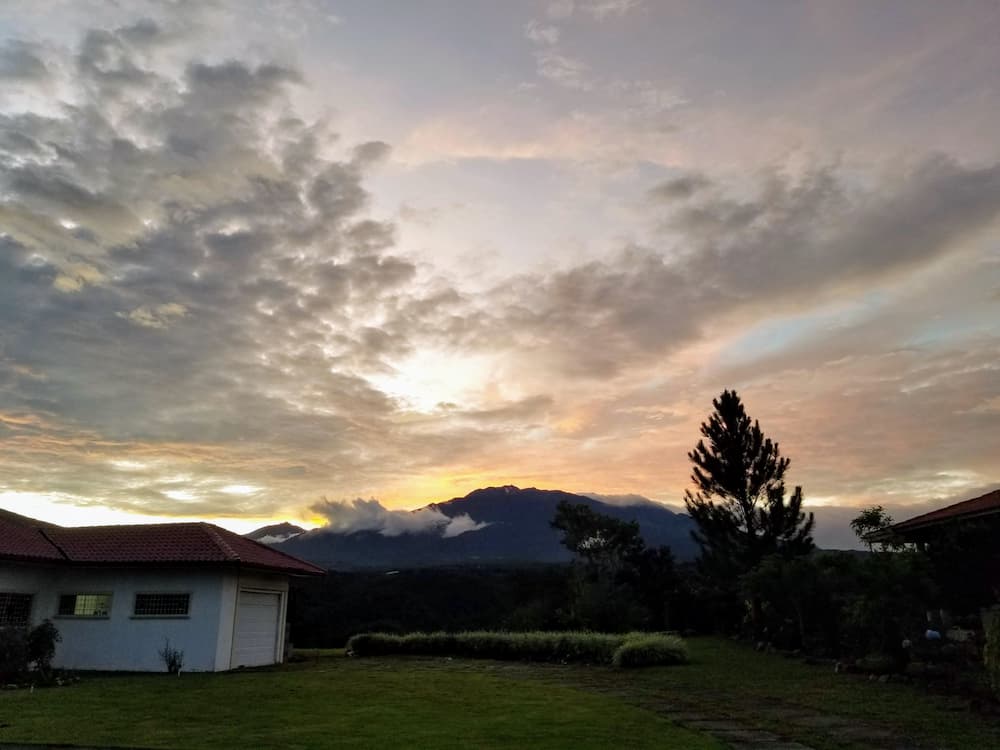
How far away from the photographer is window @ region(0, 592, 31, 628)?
63.9 feet

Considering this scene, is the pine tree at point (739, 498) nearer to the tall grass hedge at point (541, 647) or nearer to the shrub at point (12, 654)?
the tall grass hedge at point (541, 647)

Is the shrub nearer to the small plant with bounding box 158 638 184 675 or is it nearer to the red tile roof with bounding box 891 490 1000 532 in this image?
the small plant with bounding box 158 638 184 675

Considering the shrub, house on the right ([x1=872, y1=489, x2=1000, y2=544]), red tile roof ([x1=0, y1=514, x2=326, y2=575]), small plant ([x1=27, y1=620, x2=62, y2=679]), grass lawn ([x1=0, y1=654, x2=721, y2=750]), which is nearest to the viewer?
grass lawn ([x1=0, y1=654, x2=721, y2=750])

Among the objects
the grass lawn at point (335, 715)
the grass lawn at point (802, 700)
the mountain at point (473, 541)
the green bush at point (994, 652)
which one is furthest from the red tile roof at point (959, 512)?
the mountain at point (473, 541)

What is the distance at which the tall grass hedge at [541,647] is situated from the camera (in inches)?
767

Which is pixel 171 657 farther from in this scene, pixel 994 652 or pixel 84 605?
pixel 994 652

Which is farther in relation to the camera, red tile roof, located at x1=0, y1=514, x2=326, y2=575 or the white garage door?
the white garage door

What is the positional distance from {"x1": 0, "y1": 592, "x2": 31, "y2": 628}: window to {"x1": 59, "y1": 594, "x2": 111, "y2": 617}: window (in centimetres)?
86

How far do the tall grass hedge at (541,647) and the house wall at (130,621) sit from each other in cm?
705

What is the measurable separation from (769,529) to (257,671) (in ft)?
63.4

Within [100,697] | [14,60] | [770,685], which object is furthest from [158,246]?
[770,685]

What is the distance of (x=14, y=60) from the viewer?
12.1m

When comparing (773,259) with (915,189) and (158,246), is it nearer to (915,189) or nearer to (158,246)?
(915,189)

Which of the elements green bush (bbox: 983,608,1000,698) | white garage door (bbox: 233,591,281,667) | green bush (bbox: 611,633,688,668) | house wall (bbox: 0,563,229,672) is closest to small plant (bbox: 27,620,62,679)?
house wall (bbox: 0,563,229,672)
